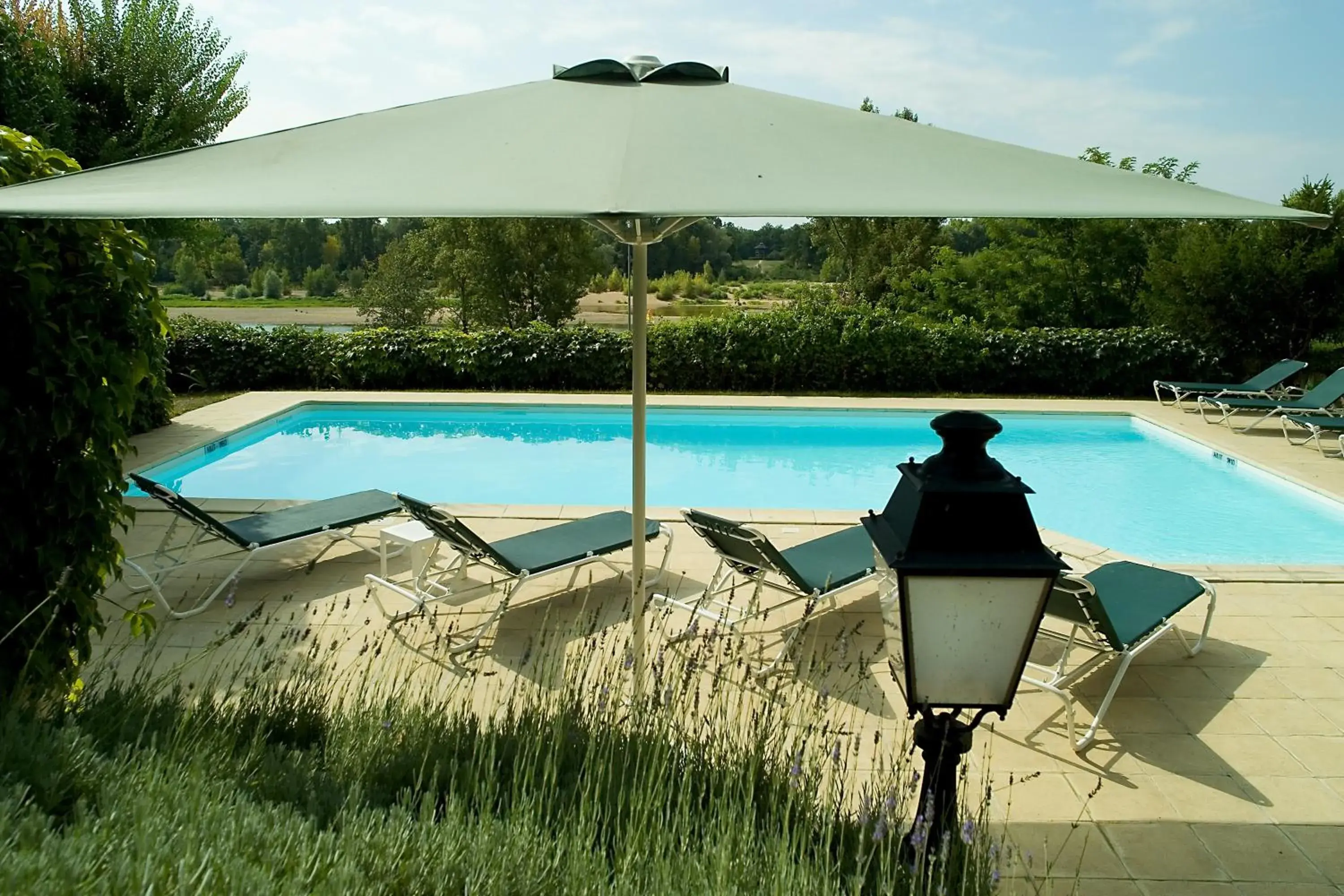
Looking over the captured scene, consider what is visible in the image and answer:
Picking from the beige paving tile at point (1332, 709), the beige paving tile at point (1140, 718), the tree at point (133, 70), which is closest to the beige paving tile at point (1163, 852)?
the beige paving tile at point (1140, 718)

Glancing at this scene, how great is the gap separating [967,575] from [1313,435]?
1098 centimetres

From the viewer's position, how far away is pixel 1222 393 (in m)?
12.1

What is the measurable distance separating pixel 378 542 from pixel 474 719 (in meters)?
3.65

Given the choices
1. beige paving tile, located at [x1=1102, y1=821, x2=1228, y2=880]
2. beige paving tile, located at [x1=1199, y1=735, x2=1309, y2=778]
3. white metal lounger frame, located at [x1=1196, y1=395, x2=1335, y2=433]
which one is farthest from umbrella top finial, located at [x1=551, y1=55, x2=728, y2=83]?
white metal lounger frame, located at [x1=1196, y1=395, x2=1335, y2=433]

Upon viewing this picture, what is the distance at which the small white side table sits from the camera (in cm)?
527

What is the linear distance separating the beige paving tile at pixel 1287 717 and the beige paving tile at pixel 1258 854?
0.85m

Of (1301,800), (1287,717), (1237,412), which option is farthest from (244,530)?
(1237,412)

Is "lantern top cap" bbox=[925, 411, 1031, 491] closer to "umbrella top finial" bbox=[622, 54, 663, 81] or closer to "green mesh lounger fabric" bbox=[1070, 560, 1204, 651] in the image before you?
"umbrella top finial" bbox=[622, 54, 663, 81]

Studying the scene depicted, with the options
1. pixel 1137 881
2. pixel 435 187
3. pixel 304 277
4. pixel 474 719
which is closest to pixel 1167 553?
pixel 1137 881

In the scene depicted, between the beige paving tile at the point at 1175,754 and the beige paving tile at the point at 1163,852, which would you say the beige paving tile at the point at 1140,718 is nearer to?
the beige paving tile at the point at 1175,754

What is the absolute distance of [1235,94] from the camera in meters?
14.5

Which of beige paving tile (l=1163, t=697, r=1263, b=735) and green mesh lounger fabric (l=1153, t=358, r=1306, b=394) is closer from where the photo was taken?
beige paving tile (l=1163, t=697, r=1263, b=735)

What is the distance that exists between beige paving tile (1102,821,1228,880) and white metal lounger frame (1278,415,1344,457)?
8.41 m

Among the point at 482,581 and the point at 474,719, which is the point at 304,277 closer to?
the point at 482,581
